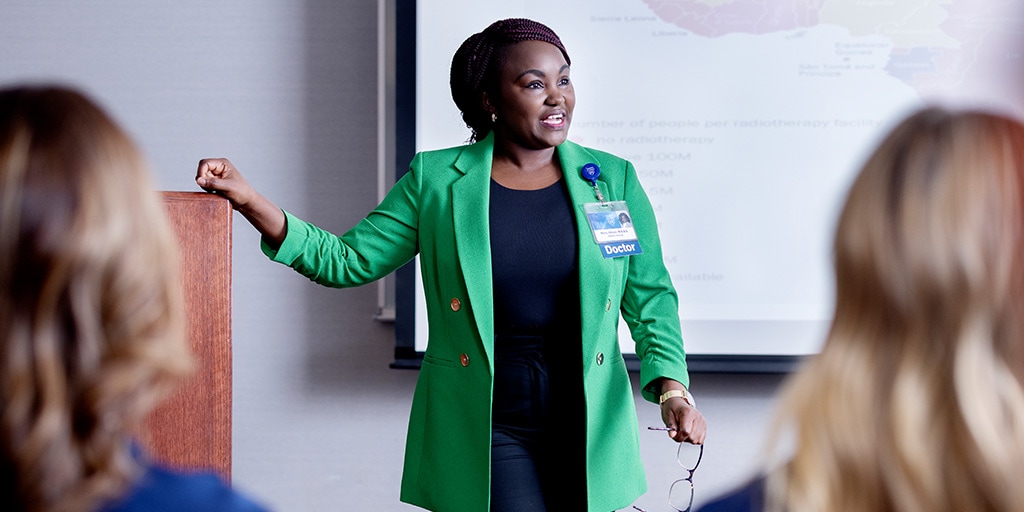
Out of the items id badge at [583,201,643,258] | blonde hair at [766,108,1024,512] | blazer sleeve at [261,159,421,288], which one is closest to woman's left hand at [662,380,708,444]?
id badge at [583,201,643,258]

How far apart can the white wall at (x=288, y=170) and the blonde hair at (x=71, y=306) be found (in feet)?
7.33

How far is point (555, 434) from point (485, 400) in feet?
0.52

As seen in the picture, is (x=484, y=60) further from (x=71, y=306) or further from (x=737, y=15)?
(x=71, y=306)


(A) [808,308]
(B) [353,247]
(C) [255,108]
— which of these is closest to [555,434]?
(B) [353,247]

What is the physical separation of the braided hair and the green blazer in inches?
4.3

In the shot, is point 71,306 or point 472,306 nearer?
point 71,306

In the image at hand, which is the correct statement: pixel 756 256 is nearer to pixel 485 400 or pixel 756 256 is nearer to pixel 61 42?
pixel 485 400

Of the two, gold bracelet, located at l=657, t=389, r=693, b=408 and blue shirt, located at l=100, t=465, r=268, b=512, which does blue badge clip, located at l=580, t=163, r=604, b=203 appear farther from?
blue shirt, located at l=100, t=465, r=268, b=512

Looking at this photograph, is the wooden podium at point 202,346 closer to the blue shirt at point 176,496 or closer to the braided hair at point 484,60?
the blue shirt at point 176,496

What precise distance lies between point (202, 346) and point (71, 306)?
2.28 ft

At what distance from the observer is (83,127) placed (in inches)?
29.8

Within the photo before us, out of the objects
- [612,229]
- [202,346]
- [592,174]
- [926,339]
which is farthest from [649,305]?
[926,339]

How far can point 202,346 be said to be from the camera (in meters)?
1.42

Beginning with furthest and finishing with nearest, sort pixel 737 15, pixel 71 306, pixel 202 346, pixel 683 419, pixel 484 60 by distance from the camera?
pixel 737 15 → pixel 484 60 → pixel 683 419 → pixel 202 346 → pixel 71 306
